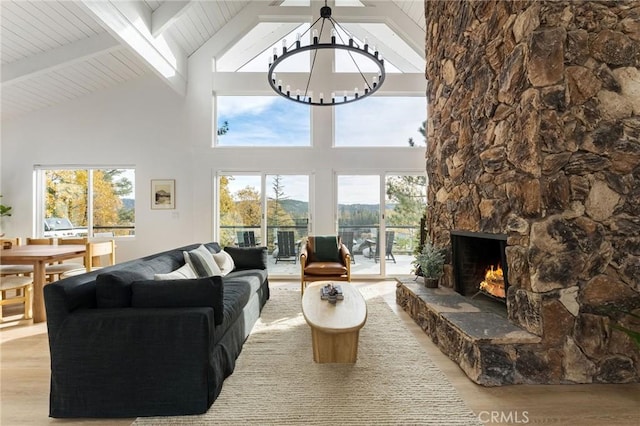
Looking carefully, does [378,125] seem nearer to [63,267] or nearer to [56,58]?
[56,58]

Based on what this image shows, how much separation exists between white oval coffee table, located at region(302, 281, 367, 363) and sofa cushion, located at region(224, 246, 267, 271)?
154 centimetres

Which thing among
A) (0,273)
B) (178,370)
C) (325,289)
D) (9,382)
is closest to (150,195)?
(0,273)

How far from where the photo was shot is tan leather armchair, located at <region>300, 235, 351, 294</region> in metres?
4.23

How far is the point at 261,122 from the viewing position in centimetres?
573

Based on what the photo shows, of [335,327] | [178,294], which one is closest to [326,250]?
[335,327]

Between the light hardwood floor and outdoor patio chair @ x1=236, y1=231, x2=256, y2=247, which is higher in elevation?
outdoor patio chair @ x1=236, y1=231, x2=256, y2=247

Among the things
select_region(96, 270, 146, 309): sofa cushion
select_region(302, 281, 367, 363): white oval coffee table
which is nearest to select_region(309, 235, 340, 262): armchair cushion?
select_region(302, 281, 367, 363): white oval coffee table

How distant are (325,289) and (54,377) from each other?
6.46ft

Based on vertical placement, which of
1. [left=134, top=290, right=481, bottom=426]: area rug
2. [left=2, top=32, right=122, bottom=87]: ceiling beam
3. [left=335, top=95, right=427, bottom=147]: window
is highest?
[left=2, top=32, right=122, bottom=87]: ceiling beam

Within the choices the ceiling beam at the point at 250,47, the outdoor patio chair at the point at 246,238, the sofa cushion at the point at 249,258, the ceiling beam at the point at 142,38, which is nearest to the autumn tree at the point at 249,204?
the outdoor patio chair at the point at 246,238

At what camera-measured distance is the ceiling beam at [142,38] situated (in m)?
3.32

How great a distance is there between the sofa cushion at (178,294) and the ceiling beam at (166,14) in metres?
3.90

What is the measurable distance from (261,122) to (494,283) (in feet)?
15.1

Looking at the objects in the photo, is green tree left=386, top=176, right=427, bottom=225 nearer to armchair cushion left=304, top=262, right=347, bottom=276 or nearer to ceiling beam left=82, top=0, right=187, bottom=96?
armchair cushion left=304, top=262, right=347, bottom=276
